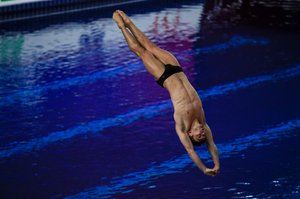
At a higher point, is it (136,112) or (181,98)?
(181,98)

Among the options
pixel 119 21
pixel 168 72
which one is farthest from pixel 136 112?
pixel 168 72

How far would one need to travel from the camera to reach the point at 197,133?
17.6 feet

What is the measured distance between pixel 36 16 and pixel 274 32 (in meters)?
4.97

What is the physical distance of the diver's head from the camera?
5352 millimetres

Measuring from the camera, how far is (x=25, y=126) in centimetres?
789

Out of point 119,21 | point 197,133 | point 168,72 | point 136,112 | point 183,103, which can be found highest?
point 119,21

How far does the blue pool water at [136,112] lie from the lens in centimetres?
669

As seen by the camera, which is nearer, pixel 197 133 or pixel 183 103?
pixel 197 133

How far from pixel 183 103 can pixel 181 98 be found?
67 mm

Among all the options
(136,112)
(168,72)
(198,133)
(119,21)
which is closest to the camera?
(198,133)

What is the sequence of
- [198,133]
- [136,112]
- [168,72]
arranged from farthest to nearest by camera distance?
[136,112] < [168,72] < [198,133]

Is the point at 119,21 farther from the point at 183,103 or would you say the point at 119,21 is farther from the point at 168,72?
the point at 183,103

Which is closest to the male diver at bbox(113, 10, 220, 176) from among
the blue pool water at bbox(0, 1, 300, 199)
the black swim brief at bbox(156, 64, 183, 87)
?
the black swim brief at bbox(156, 64, 183, 87)

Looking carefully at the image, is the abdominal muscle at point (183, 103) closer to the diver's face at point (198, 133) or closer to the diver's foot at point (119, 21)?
the diver's face at point (198, 133)
